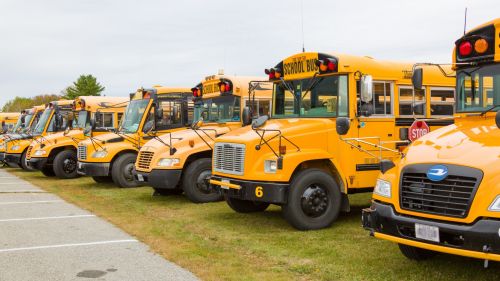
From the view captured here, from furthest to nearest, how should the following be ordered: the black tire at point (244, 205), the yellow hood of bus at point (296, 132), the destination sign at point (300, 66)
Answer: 1. the black tire at point (244, 205)
2. the destination sign at point (300, 66)
3. the yellow hood of bus at point (296, 132)

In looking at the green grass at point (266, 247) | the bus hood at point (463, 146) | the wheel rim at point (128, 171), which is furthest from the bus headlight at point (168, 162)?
the bus hood at point (463, 146)

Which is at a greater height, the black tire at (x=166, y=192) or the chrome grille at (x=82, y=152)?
the chrome grille at (x=82, y=152)

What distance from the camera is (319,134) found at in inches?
296

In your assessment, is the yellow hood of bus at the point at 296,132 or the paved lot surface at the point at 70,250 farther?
the yellow hood of bus at the point at 296,132

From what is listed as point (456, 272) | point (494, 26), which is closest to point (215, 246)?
point (456, 272)

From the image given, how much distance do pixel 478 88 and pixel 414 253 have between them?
5.88ft

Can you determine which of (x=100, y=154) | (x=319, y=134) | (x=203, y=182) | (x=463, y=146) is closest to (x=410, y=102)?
(x=319, y=134)

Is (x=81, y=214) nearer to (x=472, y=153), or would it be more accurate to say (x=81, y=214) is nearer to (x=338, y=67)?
(x=338, y=67)

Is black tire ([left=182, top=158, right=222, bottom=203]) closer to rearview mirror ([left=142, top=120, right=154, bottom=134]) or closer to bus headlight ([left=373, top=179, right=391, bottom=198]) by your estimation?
rearview mirror ([left=142, top=120, right=154, bottom=134])

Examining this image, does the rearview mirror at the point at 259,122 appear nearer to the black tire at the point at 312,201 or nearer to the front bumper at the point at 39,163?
the black tire at the point at 312,201

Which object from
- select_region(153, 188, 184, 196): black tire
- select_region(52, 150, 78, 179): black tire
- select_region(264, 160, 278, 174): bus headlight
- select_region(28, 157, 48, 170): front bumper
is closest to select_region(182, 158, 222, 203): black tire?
select_region(153, 188, 184, 196): black tire

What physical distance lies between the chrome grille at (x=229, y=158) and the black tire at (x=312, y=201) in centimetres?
81

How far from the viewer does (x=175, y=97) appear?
41.5 feet

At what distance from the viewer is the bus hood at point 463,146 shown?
14.1 feet
